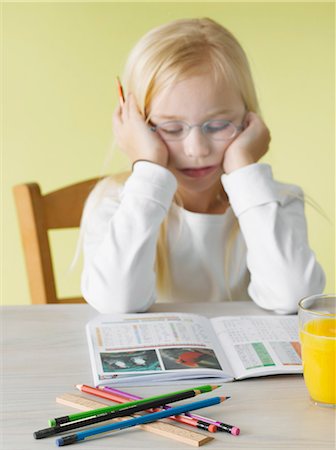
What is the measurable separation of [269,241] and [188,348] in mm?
375

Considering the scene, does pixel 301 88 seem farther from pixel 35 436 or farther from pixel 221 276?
pixel 35 436

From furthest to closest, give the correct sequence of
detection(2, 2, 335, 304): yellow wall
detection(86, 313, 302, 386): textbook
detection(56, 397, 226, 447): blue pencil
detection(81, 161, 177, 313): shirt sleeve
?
detection(2, 2, 335, 304): yellow wall → detection(81, 161, 177, 313): shirt sleeve → detection(86, 313, 302, 386): textbook → detection(56, 397, 226, 447): blue pencil

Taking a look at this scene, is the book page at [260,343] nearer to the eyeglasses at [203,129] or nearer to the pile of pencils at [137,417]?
the pile of pencils at [137,417]

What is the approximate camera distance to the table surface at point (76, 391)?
78 cm

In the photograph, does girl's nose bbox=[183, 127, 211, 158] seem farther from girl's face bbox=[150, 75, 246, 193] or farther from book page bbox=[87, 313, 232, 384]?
book page bbox=[87, 313, 232, 384]

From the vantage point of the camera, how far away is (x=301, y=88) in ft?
8.97

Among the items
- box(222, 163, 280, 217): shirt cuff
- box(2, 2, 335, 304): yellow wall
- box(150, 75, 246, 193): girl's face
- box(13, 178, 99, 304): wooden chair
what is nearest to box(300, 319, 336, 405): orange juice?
box(222, 163, 280, 217): shirt cuff

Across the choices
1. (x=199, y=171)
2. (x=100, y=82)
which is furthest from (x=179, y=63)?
(x=100, y=82)

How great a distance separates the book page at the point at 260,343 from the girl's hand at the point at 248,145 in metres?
0.35

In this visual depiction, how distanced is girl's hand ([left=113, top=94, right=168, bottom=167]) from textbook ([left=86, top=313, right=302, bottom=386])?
36 centimetres

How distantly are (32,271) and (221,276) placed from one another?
1.19 feet

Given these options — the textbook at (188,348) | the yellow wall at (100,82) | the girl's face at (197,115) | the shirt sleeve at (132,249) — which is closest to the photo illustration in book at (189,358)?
the textbook at (188,348)

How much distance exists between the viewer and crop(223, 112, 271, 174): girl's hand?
143cm

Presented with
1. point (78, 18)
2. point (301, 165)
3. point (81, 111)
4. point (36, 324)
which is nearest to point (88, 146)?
point (81, 111)
